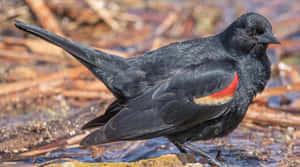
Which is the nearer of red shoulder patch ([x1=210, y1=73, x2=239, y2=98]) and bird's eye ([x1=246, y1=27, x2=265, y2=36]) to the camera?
red shoulder patch ([x1=210, y1=73, x2=239, y2=98])

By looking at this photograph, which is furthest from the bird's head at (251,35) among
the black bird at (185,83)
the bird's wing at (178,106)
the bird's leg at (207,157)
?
the bird's leg at (207,157)

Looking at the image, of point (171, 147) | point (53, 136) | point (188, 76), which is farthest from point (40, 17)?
point (188, 76)

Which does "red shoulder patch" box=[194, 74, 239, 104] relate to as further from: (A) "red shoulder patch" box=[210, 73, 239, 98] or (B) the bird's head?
(B) the bird's head

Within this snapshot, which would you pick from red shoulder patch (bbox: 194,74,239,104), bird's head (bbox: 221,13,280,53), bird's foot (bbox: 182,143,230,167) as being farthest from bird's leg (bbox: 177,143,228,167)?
bird's head (bbox: 221,13,280,53)

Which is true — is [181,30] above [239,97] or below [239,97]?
above

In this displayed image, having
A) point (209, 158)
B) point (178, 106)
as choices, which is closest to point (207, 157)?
point (209, 158)

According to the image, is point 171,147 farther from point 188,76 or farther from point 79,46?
point 79,46

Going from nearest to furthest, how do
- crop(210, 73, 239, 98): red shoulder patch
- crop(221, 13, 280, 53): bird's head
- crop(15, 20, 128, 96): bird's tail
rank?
crop(210, 73, 239, 98): red shoulder patch → crop(221, 13, 280, 53): bird's head → crop(15, 20, 128, 96): bird's tail
